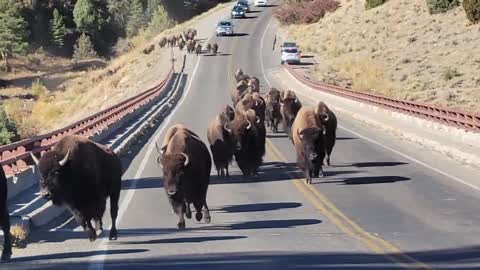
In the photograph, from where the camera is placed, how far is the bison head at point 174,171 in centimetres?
1501

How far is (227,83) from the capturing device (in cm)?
6662

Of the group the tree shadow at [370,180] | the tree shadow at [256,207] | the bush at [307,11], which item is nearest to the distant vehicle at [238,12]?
the bush at [307,11]

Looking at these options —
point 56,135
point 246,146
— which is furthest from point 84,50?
point 246,146

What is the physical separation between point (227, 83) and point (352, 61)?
12192 mm

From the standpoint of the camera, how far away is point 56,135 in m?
23.9

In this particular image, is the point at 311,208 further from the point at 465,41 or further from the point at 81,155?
the point at 465,41

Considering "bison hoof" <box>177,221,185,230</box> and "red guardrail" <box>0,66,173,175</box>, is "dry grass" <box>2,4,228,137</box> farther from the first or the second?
"bison hoof" <box>177,221,185,230</box>

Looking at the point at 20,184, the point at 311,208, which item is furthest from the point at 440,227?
the point at 20,184

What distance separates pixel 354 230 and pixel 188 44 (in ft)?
255

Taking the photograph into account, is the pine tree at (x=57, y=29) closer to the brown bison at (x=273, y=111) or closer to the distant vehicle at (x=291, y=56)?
the distant vehicle at (x=291, y=56)

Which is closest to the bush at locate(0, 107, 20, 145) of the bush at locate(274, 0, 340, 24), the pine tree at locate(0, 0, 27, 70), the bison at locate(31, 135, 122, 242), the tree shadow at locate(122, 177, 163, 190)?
the tree shadow at locate(122, 177, 163, 190)

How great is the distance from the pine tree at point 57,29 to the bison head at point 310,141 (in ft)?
378

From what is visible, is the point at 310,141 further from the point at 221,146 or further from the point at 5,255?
the point at 5,255

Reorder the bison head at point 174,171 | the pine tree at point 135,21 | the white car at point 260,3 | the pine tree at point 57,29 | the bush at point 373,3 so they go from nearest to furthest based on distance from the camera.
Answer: the bison head at point 174,171 → the bush at point 373,3 → the pine tree at point 57,29 → the white car at point 260,3 → the pine tree at point 135,21
